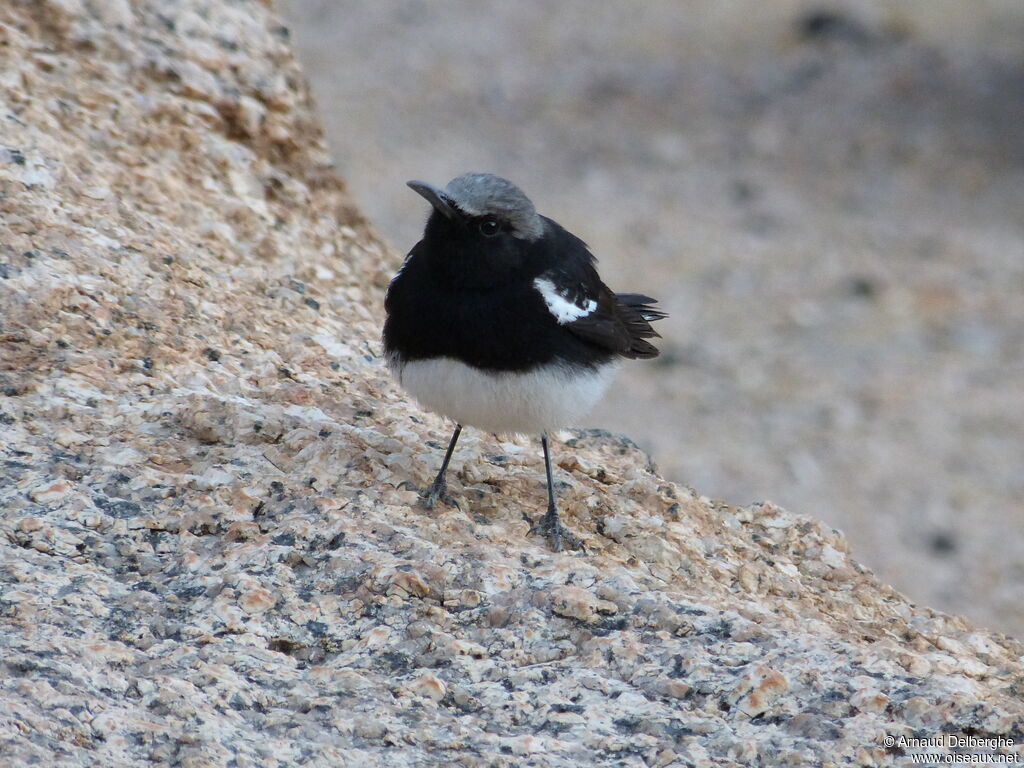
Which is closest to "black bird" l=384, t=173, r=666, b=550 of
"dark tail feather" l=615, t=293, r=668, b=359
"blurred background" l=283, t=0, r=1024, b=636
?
"dark tail feather" l=615, t=293, r=668, b=359

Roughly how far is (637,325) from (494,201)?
1108 mm

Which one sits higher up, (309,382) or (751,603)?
(309,382)

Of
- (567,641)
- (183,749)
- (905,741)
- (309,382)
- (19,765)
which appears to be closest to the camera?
(19,765)

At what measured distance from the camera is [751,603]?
14.9 ft

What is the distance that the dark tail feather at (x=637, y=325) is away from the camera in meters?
5.63

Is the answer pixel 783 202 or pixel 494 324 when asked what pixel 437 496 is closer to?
pixel 494 324

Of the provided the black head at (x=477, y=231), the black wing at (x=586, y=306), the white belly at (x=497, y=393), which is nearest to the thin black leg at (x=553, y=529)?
the white belly at (x=497, y=393)

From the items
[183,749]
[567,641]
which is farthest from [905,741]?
[183,749]

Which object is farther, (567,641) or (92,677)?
(567,641)

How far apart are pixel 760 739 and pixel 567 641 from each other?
0.70m

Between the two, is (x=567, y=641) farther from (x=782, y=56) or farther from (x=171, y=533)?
(x=782, y=56)

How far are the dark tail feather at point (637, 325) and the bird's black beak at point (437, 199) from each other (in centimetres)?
107

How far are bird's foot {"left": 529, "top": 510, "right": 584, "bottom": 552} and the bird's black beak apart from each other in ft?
3.86

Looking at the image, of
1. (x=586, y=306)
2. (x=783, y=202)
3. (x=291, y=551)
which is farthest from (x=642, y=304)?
(x=783, y=202)
